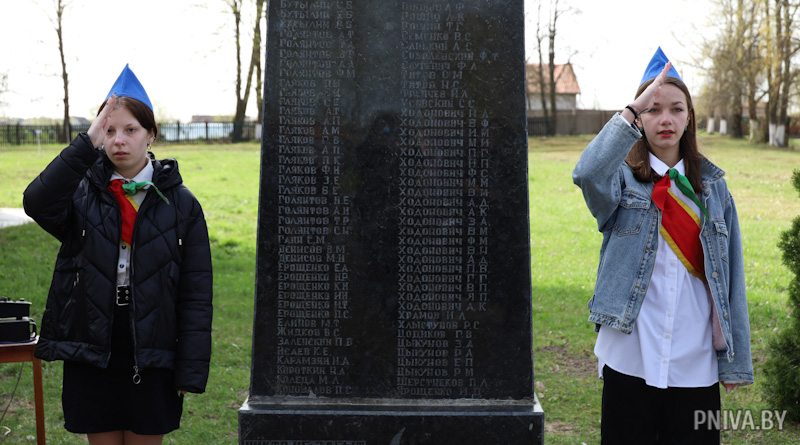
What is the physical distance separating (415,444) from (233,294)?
24.6ft

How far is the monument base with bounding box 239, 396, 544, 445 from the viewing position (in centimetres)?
442

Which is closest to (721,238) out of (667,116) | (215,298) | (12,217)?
(667,116)

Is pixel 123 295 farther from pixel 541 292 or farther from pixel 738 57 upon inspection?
pixel 738 57

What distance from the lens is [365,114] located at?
4465 millimetres

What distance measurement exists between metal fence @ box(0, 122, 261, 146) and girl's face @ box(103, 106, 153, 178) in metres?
41.8

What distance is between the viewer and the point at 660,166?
4316 mm

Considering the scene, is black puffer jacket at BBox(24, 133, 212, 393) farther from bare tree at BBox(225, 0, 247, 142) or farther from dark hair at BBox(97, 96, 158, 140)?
bare tree at BBox(225, 0, 247, 142)

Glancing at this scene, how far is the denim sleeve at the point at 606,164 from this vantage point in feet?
13.3

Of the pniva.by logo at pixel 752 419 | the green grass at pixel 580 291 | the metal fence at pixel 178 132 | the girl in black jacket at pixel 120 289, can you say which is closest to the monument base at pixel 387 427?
the girl in black jacket at pixel 120 289

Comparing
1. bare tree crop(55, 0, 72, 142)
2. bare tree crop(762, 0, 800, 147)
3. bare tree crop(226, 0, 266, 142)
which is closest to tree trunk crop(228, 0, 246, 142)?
bare tree crop(226, 0, 266, 142)

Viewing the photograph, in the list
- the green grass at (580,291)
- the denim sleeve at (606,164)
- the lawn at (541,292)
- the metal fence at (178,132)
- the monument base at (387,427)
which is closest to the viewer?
the denim sleeve at (606,164)

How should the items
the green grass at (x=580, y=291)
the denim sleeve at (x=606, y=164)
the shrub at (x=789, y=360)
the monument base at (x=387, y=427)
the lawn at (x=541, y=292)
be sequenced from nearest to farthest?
the denim sleeve at (x=606, y=164), the monument base at (x=387, y=427), the shrub at (x=789, y=360), the lawn at (x=541, y=292), the green grass at (x=580, y=291)

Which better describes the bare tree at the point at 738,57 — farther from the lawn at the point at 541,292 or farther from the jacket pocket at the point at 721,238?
the jacket pocket at the point at 721,238

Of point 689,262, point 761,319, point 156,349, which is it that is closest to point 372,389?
point 156,349
